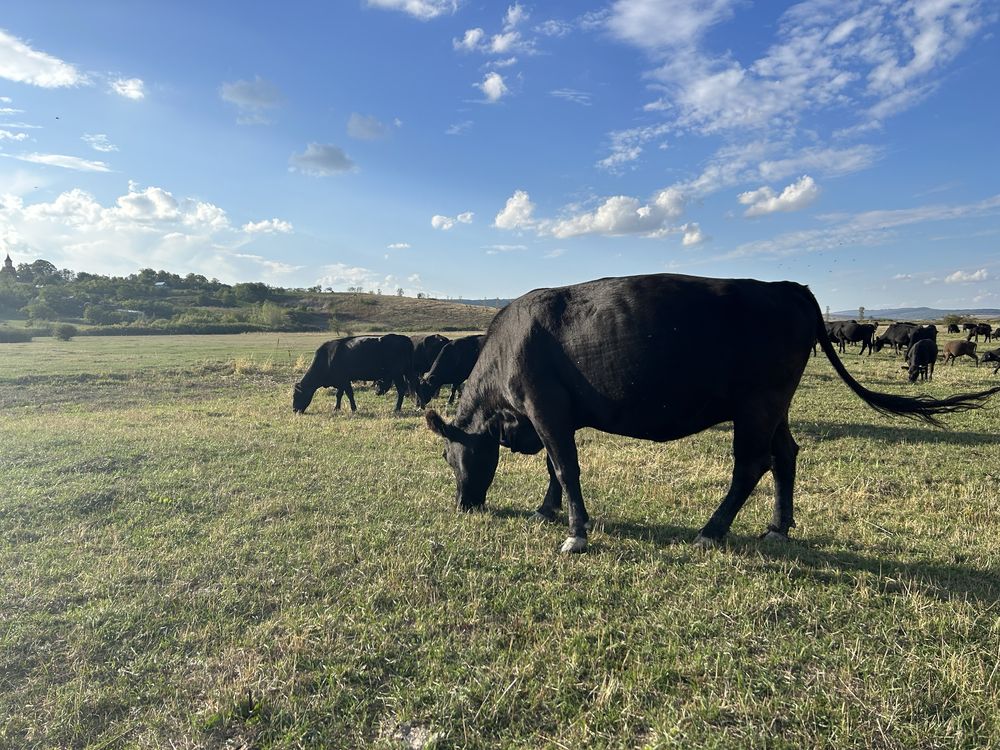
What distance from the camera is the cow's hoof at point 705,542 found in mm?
5375

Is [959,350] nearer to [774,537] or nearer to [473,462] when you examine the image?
[774,537]

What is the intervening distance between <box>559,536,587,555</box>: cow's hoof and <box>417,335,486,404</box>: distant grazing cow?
10539 millimetres

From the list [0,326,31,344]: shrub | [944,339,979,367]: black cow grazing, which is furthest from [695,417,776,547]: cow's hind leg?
[0,326,31,344]: shrub

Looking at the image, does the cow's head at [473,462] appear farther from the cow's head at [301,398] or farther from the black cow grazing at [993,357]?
the black cow grazing at [993,357]

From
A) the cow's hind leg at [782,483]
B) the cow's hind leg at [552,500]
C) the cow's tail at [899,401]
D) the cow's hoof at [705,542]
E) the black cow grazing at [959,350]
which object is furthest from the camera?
the black cow grazing at [959,350]

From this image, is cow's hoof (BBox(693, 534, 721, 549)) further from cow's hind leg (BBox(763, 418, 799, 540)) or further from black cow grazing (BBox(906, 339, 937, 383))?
black cow grazing (BBox(906, 339, 937, 383))

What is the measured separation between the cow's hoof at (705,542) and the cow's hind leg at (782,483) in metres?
0.68

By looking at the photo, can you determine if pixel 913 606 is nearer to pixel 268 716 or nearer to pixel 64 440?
pixel 268 716

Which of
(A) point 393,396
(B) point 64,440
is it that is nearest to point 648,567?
(B) point 64,440

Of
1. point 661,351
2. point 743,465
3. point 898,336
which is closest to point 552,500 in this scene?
point 743,465

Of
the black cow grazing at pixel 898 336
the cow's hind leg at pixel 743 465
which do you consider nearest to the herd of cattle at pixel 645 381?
the cow's hind leg at pixel 743 465

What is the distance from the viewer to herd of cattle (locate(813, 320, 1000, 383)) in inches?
781

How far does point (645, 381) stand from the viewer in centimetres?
533

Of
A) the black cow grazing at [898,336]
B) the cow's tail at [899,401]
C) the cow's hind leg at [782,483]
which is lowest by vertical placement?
the cow's hind leg at [782,483]
